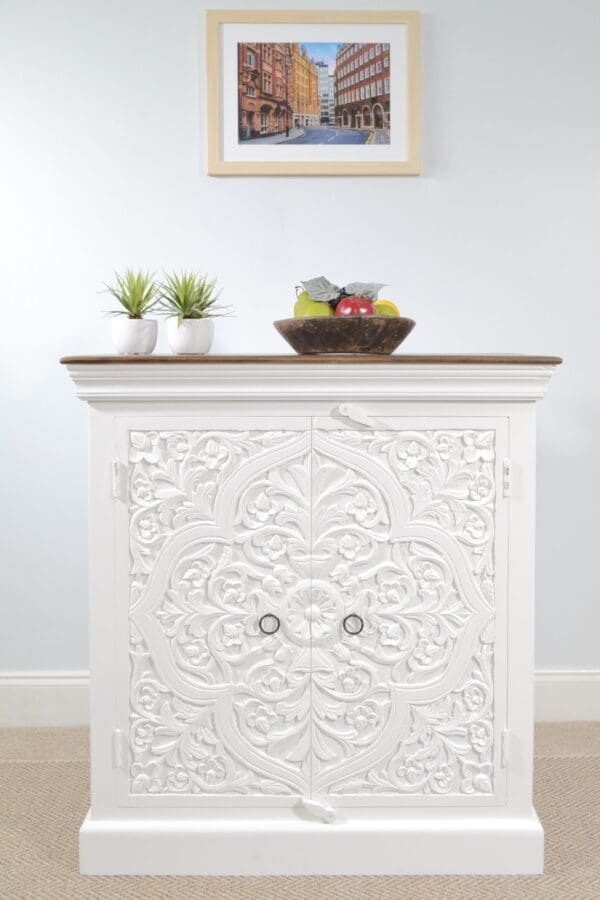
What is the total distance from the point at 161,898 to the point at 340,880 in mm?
360

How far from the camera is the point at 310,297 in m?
1.82

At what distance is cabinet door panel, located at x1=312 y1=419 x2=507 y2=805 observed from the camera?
1.75 meters

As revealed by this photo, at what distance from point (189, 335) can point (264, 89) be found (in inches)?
39.3

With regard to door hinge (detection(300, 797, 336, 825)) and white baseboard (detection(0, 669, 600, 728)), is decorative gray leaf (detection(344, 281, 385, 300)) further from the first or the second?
white baseboard (detection(0, 669, 600, 728))

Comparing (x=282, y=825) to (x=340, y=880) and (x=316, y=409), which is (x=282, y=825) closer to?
(x=340, y=880)

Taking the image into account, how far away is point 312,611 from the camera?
176 cm

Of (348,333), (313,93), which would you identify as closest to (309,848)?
(348,333)

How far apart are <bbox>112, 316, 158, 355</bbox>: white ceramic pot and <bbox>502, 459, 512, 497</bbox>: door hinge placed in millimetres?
794

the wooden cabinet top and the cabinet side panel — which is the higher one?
→ the wooden cabinet top

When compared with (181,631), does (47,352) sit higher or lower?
higher

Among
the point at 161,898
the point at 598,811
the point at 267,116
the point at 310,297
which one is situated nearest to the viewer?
the point at 161,898

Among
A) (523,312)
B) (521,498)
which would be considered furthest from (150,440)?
(523,312)

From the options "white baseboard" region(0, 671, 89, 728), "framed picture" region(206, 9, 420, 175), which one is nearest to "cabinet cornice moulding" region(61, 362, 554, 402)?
"framed picture" region(206, 9, 420, 175)

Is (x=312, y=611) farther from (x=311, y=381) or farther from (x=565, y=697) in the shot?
(x=565, y=697)
